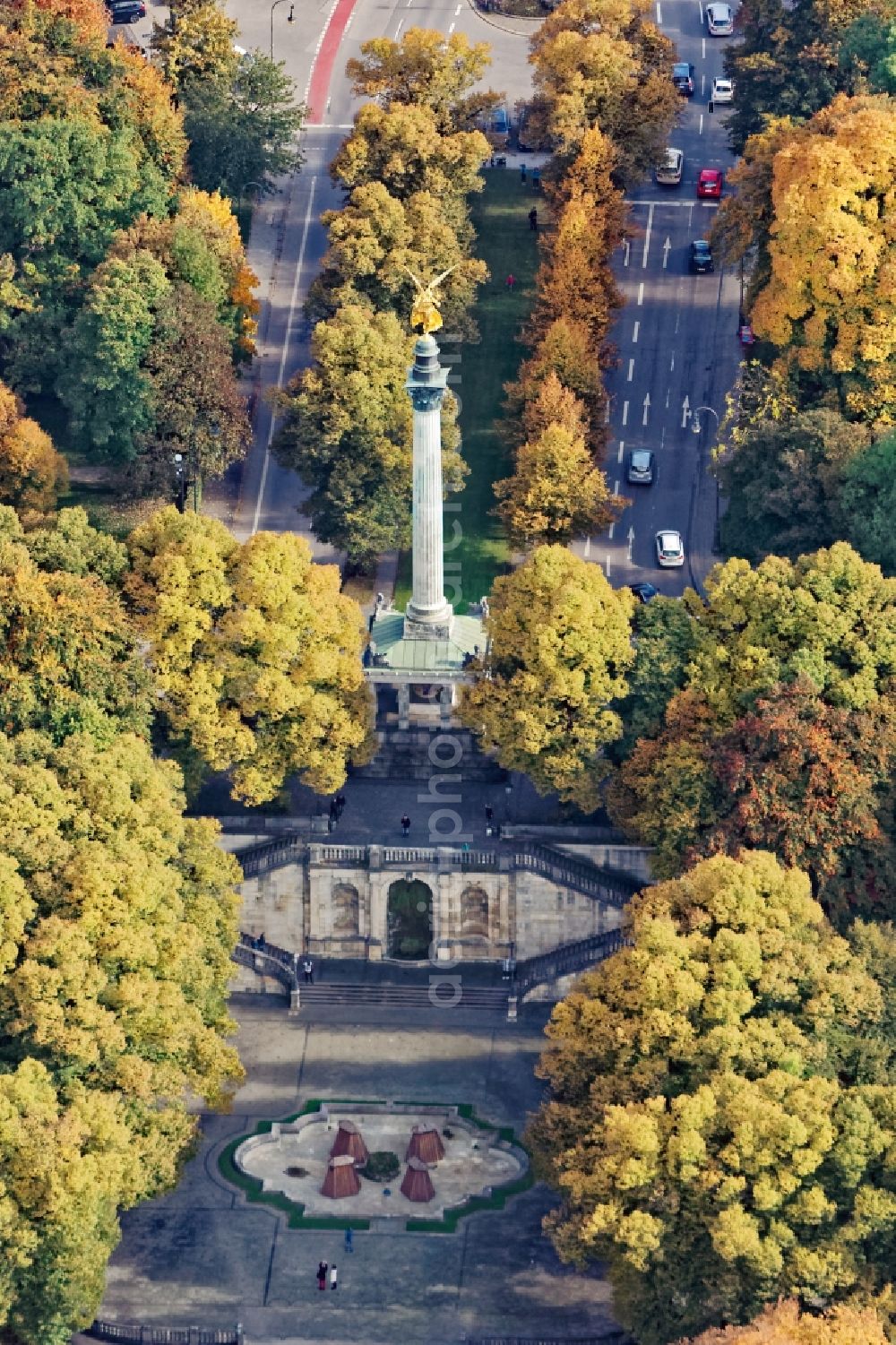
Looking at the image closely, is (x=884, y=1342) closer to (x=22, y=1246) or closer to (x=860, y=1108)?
(x=860, y=1108)

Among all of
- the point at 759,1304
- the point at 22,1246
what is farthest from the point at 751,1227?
the point at 22,1246

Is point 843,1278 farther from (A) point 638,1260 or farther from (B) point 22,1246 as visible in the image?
(B) point 22,1246

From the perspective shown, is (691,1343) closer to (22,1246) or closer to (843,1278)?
(843,1278)

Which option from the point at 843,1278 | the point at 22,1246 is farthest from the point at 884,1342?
the point at 22,1246

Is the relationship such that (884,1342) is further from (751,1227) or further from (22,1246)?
(22,1246)
